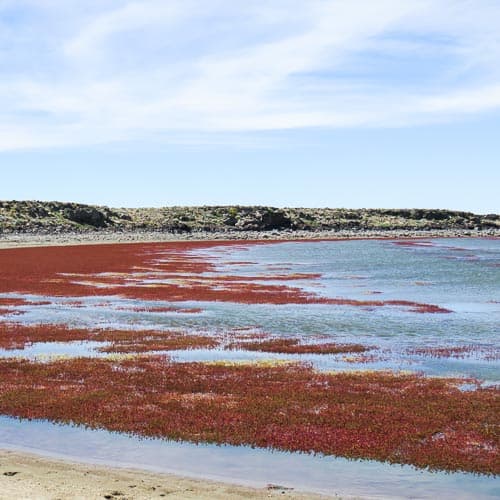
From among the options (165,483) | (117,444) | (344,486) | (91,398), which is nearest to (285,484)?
(344,486)

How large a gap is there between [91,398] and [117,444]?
4206 millimetres

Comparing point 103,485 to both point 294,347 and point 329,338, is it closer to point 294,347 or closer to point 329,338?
point 294,347

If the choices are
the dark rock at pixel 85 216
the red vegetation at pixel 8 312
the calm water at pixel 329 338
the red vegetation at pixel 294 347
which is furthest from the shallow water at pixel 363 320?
the dark rock at pixel 85 216

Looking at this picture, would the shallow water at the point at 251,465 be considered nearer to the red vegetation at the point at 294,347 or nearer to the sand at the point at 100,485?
the sand at the point at 100,485

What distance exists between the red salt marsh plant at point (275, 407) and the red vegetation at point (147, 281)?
2228cm

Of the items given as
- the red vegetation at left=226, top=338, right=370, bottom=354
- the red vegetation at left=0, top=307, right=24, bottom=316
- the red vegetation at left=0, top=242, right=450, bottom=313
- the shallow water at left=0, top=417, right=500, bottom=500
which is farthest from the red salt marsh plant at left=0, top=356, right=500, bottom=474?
the red vegetation at left=0, top=242, right=450, bottom=313

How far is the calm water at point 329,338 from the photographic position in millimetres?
14555

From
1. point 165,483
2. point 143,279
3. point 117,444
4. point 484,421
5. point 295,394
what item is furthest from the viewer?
point 143,279

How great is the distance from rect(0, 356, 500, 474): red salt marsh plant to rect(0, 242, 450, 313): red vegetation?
22.3 m

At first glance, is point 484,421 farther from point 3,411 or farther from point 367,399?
point 3,411

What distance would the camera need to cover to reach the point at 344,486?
14.0 m

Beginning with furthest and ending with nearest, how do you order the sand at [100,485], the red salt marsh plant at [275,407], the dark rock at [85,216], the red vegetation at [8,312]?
the dark rock at [85,216] < the red vegetation at [8,312] < the red salt marsh plant at [275,407] < the sand at [100,485]

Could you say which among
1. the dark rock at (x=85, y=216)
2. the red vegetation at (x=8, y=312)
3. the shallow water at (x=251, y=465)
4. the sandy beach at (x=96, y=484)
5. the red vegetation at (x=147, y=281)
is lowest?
the red vegetation at (x=8, y=312)

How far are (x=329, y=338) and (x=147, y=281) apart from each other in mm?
32421
